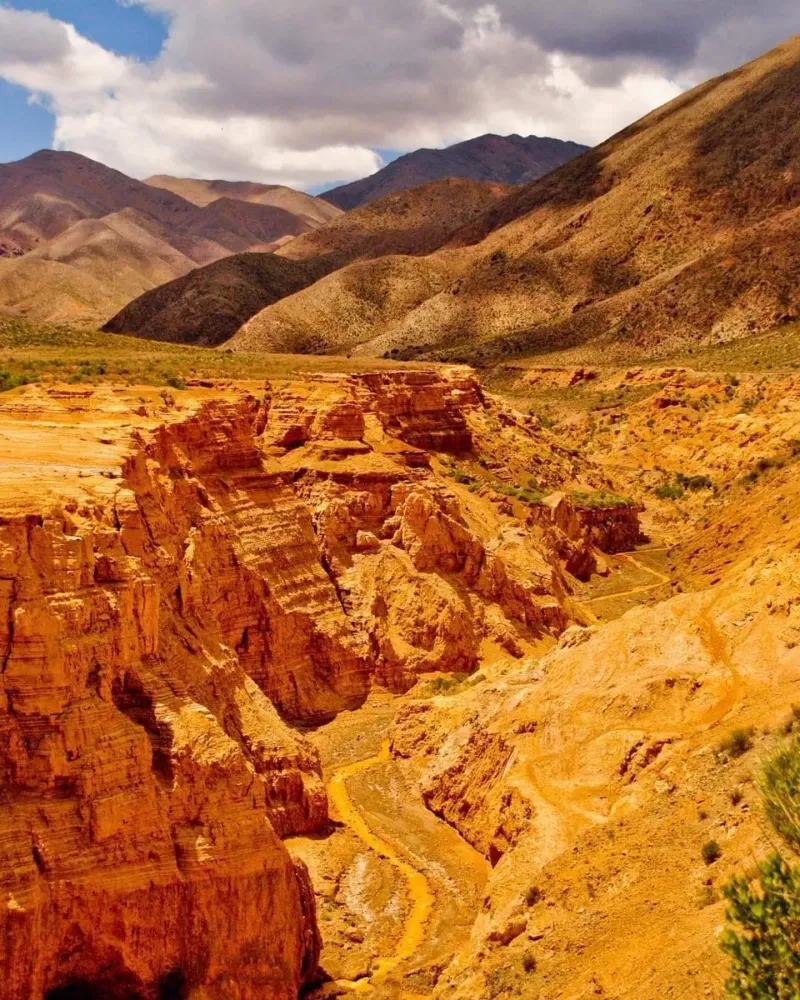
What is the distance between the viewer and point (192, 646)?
807 inches

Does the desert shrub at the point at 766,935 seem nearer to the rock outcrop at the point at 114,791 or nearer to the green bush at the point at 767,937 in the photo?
the green bush at the point at 767,937

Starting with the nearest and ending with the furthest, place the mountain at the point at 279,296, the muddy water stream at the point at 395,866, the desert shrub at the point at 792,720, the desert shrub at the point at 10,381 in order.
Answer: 1. the desert shrub at the point at 792,720
2. the muddy water stream at the point at 395,866
3. the desert shrub at the point at 10,381
4. the mountain at the point at 279,296

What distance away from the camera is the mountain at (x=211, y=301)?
149375mm

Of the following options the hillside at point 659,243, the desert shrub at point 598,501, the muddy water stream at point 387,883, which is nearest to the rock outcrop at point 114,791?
the muddy water stream at point 387,883

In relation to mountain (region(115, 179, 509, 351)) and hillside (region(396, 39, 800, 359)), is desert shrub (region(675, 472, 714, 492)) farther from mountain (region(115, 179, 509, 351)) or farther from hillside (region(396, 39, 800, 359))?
mountain (region(115, 179, 509, 351))

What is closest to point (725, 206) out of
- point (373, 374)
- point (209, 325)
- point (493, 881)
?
point (209, 325)

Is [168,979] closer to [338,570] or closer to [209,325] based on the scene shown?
[338,570]

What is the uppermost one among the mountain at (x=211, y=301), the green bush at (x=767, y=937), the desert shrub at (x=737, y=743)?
the mountain at (x=211, y=301)

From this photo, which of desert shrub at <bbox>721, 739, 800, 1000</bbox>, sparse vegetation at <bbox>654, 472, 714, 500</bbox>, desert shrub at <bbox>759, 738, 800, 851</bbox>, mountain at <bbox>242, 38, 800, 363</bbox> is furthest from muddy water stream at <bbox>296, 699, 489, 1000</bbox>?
mountain at <bbox>242, 38, 800, 363</bbox>

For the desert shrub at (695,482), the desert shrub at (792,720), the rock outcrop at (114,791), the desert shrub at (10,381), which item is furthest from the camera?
the desert shrub at (695,482)

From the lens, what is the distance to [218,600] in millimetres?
29859

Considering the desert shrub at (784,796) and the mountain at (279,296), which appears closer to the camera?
the desert shrub at (784,796)

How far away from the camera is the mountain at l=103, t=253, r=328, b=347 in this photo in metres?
149

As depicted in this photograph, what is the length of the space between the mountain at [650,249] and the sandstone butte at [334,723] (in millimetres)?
69387
